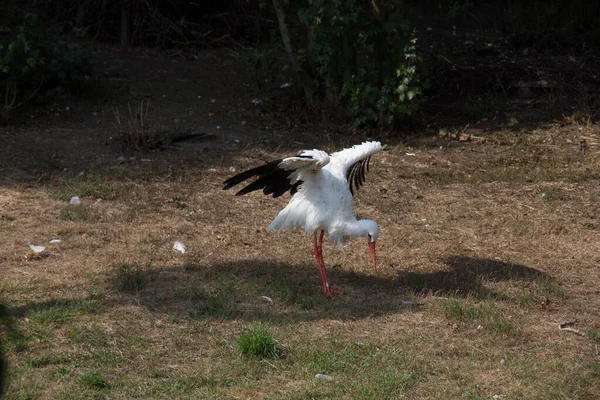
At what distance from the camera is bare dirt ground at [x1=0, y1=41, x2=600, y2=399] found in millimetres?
4539

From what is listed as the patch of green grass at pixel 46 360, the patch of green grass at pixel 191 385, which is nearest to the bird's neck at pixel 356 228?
the patch of green grass at pixel 191 385

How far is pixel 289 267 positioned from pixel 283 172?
0.89 metres

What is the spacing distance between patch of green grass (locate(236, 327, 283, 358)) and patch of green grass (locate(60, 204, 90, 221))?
9.42 feet

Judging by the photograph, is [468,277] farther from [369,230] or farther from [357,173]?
[357,173]

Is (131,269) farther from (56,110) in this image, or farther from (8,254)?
(56,110)

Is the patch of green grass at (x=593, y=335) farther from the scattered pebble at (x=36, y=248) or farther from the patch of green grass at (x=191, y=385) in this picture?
the scattered pebble at (x=36, y=248)

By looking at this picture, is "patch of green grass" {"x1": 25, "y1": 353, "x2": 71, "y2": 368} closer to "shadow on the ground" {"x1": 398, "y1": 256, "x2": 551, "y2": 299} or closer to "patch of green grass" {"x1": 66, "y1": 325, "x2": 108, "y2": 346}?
"patch of green grass" {"x1": 66, "y1": 325, "x2": 108, "y2": 346}

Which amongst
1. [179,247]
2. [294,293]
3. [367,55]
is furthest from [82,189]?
[367,55]

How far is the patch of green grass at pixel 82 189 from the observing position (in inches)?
299

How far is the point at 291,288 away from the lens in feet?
19.2

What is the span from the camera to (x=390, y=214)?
298 inches

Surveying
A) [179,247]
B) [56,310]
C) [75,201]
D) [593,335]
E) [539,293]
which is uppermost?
[593,335]

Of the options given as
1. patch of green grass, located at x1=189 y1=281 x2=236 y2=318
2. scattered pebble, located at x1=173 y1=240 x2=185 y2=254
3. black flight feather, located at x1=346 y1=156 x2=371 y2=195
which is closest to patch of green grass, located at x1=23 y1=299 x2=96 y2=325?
patch of green grass, located at x1=189 y1=281 x2=236 y2=318

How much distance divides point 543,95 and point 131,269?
7173 millimetres
